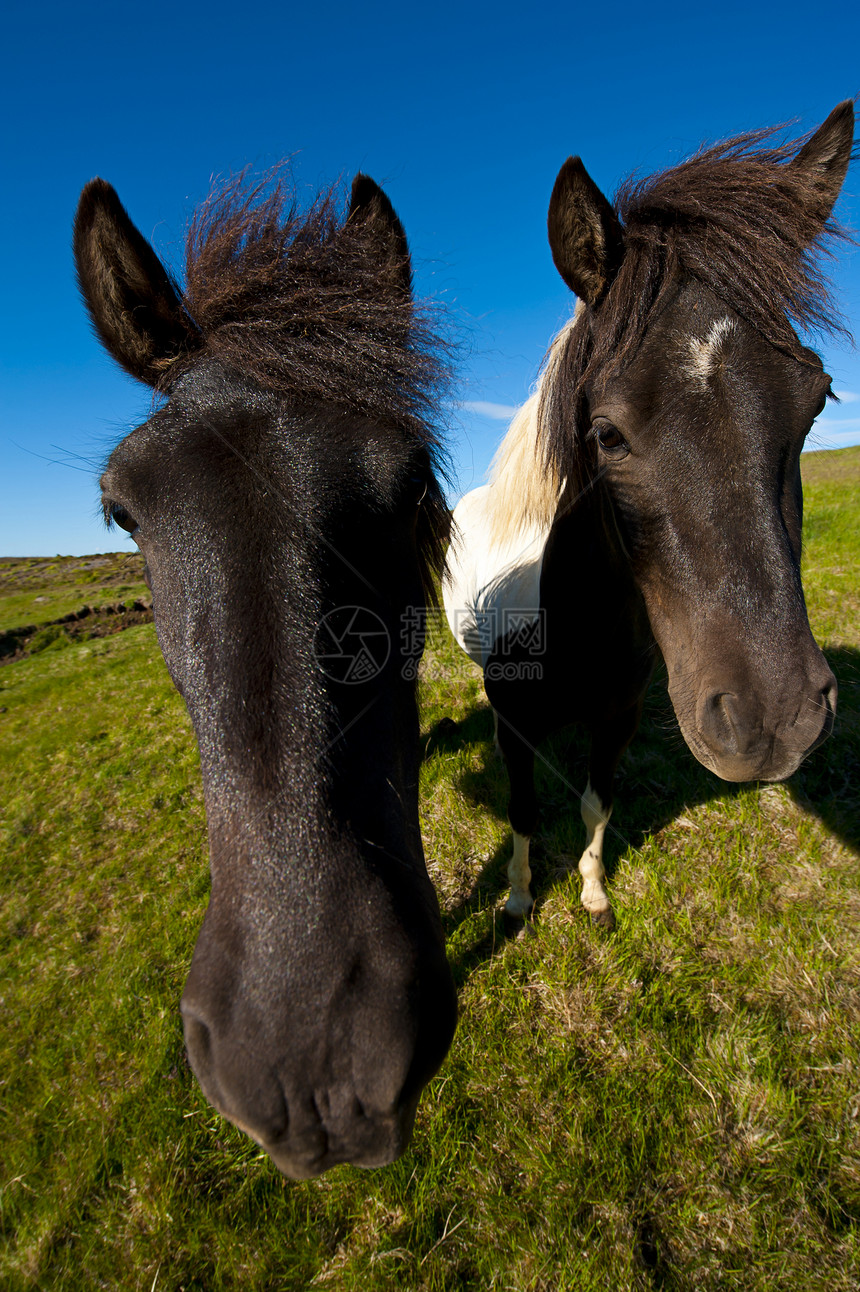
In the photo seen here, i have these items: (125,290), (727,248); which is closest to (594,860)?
(727,248)

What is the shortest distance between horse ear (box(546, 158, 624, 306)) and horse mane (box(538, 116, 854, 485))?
7 centimetres

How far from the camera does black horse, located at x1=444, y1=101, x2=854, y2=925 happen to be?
153 cm

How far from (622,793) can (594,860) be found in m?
0.99

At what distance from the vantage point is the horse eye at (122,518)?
6.27ft

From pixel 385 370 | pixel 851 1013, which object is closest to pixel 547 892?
pixel 851 1013

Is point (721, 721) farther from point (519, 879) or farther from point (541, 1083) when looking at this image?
point (519, 879)

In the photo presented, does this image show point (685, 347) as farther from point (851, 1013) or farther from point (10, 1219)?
point (10, 1219)

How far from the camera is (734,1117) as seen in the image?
2.11m

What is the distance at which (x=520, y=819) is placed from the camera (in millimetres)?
3133

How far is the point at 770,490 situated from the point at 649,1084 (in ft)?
7.99

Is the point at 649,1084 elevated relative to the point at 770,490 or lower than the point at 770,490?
lower

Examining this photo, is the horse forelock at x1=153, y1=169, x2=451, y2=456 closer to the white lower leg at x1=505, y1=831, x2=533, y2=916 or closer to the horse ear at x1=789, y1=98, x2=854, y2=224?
the horse ear at x1=789, y1=98, x2=854, y2=224

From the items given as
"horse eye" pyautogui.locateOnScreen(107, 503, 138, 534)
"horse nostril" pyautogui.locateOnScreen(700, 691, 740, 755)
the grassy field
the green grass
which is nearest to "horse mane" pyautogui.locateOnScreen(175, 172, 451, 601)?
"horse eye" pyautogui.locateOnScreen(107, 503, 138, 534)

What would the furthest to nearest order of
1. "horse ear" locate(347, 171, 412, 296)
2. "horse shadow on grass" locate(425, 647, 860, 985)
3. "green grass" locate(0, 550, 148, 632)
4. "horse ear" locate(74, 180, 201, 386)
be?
1. "green grass" locate(0, 550, 148, 632)
2. "horse shadow on grass" locate(425, 647, 860, 985)
3. "horse ear" locate(347, 171, 412, 296)
4. "horse ear" locate(74, 180, 201, 386)
